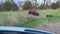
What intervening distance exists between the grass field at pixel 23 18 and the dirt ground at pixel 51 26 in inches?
3.1

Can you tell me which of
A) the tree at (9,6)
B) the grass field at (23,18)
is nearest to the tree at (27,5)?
the grass field at (23,18)

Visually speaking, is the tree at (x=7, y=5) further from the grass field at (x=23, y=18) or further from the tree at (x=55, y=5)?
the tree at (x=55, y=5)

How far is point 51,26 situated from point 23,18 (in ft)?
2.07

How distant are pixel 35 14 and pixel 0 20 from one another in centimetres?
78

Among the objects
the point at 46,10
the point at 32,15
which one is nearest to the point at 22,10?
the point at 32,15

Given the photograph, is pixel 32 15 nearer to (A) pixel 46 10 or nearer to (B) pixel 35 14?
(B) pixel 35 14

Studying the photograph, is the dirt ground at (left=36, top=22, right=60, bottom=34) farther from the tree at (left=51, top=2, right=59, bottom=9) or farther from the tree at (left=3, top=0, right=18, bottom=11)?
the tree at (left=3, top=0, right=18, bottom=11)

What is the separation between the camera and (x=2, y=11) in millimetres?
4031

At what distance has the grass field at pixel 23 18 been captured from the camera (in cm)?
401

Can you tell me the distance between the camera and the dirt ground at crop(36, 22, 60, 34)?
4.00 metres

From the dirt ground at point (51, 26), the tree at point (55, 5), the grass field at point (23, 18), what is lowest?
the dirt ground at point (51, 26)

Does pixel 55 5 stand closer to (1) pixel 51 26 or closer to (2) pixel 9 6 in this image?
Answer: (1) pixel 51 26

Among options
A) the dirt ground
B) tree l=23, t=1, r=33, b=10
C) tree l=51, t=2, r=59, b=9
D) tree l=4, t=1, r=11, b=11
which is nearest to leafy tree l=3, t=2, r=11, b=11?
tree l=4, t=1, r=11, b=11

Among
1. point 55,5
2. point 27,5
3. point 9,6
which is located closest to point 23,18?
point 27,5
